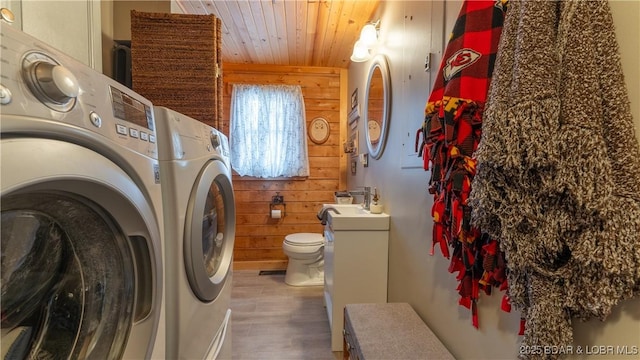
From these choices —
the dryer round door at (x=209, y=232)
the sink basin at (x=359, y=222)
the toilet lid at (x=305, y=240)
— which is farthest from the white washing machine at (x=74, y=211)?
the toilet lid at (x=305, y=240)

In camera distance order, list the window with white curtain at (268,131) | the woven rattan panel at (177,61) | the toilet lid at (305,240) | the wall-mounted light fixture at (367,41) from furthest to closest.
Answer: the window with white curtain at (268,131) → the toilet lid at (305,240) → the wall-mounted light fixture at (367,41) → the woven rattan panel at (177,61)

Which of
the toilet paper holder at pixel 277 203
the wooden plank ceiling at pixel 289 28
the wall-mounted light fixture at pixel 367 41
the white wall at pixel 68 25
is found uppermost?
the wooden plank ceiling at pixel 289 28

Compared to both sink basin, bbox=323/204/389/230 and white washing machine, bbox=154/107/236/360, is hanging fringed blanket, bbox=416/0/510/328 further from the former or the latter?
sink basin, bbox=323/204/389/230

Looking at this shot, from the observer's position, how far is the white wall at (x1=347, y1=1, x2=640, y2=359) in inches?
18.8

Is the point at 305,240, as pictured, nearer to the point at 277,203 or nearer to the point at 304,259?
the point at 304,259

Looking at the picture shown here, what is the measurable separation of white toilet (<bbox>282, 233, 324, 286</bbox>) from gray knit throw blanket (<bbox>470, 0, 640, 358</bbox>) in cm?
192

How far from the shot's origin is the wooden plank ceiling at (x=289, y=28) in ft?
6.21

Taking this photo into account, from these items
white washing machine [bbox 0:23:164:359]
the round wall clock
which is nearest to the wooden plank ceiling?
the round wall clock

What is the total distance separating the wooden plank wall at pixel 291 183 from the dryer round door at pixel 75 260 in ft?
7.88

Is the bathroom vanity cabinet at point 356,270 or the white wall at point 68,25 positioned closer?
the white wall at point 68,25

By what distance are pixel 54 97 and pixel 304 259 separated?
7.35 feet

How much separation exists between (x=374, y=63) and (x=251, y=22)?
105 cm

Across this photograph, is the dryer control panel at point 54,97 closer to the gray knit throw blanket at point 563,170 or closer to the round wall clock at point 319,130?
the gray knit throw blanket at point 563,170

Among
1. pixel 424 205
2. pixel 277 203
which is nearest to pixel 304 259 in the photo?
pixel 277 203
